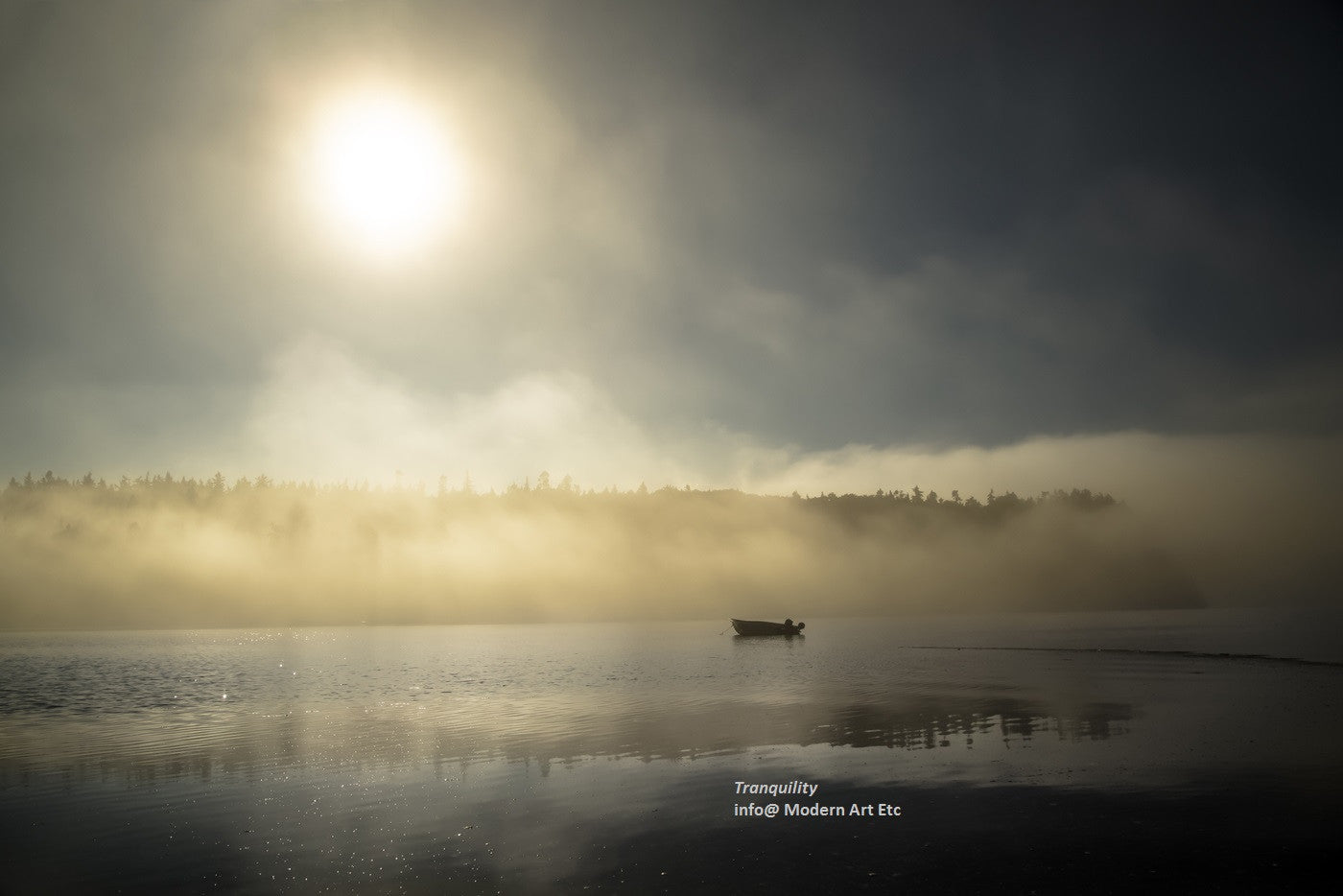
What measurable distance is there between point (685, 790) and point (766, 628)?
155178 mm

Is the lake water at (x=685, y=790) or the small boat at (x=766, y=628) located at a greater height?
the lake water at (x=685, y=790)

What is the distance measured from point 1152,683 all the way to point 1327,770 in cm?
3460

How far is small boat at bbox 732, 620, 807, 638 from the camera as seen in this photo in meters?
172

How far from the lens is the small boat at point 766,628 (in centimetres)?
17200

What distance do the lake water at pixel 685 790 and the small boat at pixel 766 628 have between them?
4481 inches

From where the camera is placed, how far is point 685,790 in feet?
88.0

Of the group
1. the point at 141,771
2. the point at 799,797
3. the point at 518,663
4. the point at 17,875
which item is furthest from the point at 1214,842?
the point at 518,663

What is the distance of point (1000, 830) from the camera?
21.2m

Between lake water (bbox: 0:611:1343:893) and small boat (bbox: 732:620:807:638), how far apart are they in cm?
11381

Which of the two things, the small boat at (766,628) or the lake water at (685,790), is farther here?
the small boat at (766,628)

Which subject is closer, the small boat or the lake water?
the lake water

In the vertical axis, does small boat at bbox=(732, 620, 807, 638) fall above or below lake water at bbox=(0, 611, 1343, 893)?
below

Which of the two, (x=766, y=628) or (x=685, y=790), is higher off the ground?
(x=685, y=790)

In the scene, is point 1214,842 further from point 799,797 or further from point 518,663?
point 518,663
